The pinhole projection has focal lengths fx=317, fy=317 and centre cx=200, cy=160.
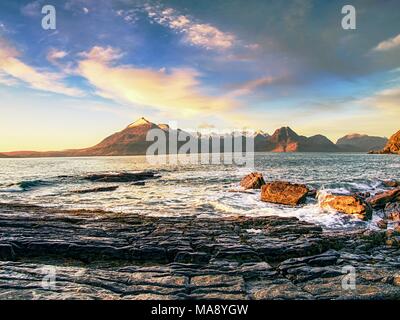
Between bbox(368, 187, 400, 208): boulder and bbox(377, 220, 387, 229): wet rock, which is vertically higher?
bbox(368, 187, 400, 208): boulder

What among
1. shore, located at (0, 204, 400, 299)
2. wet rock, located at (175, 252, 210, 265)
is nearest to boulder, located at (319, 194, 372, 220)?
shore, located at (0, 204, 400, 299)

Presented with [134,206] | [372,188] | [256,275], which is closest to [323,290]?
[256,275]

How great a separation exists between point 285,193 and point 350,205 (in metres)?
7.13

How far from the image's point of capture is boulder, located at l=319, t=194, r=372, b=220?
20.7 m

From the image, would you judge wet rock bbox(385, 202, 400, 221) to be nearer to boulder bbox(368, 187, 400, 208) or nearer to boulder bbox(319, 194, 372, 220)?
boulder bbox(368, 187, 400, 208)

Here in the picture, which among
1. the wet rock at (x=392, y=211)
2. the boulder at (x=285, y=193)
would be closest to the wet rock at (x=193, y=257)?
the wet rock at (x=392, y=211)

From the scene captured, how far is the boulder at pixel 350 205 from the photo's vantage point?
20734 millimetres

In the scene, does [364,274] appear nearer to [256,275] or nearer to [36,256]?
[256,275]

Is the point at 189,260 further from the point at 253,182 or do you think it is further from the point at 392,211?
the point at 253,182

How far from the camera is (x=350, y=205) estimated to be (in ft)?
70.2

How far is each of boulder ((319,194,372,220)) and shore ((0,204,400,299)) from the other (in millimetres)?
5267

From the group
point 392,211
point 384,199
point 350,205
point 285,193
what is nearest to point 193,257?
point 350,205

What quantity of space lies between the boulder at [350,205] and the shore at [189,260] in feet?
17.3

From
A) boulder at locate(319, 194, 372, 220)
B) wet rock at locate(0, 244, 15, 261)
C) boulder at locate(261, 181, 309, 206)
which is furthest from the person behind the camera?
→ boulder at locate(261, 181, 309, 206)
